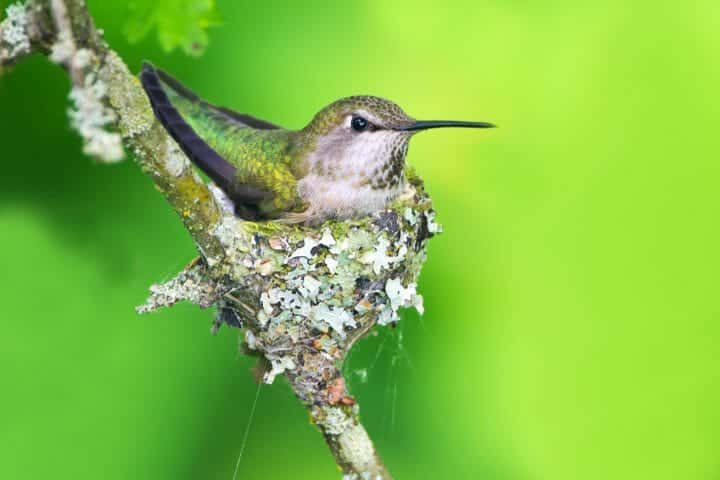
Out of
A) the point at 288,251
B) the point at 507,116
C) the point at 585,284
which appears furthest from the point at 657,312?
the point at 288,251

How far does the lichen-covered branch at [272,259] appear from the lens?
1854mm

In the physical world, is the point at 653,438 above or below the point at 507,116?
below

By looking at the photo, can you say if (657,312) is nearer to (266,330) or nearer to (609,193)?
(609,193)

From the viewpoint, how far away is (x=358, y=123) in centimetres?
330

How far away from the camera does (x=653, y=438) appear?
3.99 m

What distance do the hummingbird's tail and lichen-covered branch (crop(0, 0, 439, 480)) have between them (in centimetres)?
15

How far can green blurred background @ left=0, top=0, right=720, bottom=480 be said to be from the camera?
12.8 feet

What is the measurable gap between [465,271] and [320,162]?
1.03 metres

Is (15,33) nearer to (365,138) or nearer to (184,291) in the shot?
(184,291)

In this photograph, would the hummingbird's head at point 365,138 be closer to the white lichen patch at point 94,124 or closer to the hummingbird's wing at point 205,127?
the hummingbird's wing at point 205,127

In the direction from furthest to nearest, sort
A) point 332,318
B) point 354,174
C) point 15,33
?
point 354,174
point 332,318
point 15,33

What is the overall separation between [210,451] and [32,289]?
3.49ft

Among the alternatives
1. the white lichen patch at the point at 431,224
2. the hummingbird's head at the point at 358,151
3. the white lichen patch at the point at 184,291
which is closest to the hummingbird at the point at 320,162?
the hummingbird's head at the point at 358,151

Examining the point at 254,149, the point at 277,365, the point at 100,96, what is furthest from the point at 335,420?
the point at 100,96
